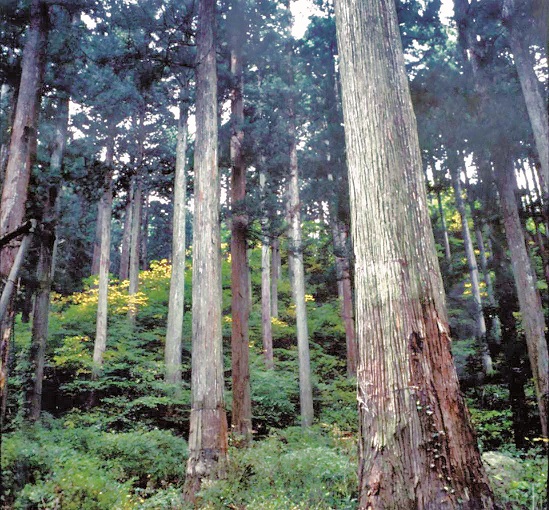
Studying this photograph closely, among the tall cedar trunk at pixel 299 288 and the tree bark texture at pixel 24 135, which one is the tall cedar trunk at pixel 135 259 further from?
the tree bark texture at pixel 24 135

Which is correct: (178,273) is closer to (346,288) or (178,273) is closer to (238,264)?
(238,264)

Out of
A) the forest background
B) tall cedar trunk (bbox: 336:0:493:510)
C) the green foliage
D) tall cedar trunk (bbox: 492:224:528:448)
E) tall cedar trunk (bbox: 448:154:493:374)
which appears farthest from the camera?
tall cedar trunk (bbox: 448:154:493:374)

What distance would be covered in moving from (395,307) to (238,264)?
7632 millimetres

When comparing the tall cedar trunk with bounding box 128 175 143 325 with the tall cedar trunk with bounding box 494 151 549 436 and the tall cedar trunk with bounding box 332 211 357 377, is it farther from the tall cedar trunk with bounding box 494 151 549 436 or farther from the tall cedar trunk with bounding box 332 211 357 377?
the tall cedar trunk with bounding box 494 151 549 436

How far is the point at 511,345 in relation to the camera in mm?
9047

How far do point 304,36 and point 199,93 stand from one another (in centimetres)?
969

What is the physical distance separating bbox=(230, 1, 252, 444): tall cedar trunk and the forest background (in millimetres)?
55

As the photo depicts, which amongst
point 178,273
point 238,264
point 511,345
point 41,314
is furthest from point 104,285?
point 511,345

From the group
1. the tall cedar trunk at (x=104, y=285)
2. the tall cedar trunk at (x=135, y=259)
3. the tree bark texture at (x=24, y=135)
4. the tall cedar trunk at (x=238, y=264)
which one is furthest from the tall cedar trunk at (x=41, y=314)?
the tall cedar trunk at (x=135, y=259)

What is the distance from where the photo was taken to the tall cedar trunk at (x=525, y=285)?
27.8ft

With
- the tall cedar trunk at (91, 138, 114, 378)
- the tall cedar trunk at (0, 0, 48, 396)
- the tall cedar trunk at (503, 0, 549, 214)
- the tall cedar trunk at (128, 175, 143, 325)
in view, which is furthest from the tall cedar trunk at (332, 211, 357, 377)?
the tall cedar trunk at (0, 0, 48, 396)

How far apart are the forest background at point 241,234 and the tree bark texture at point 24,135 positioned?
2.3 inches

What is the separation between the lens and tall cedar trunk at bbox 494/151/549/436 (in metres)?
8.47

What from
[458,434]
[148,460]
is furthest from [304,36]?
[458,434]
